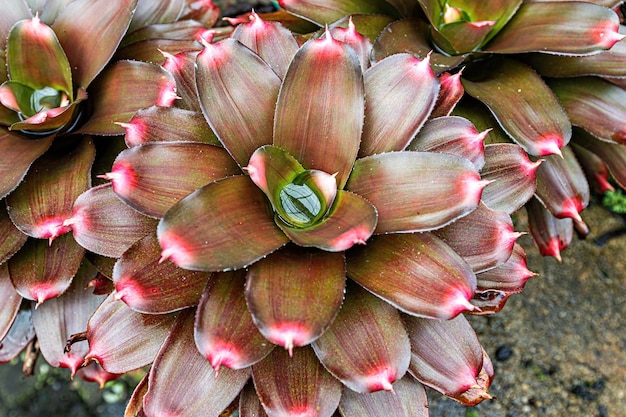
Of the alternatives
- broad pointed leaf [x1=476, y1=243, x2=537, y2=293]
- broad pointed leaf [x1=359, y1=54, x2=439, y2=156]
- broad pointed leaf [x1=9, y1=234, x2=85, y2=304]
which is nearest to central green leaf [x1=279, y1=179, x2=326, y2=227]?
broad pointed leaf [x1=359, y1=54, x2=439, y2=156]

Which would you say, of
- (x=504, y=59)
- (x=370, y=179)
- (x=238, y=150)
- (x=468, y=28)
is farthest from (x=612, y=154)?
(x=238, y=150)

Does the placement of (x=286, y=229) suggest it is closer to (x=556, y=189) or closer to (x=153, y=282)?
(x=153, y=282)

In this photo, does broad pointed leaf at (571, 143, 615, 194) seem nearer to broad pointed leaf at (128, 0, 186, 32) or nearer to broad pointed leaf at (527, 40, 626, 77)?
broad pointed leaf at (527, 40, 626, 77)

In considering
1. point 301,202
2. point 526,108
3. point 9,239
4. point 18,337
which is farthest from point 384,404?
point 18,337

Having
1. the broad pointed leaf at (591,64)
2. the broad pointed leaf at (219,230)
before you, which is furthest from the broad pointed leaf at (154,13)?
the broad pointed leaf at (591,64)

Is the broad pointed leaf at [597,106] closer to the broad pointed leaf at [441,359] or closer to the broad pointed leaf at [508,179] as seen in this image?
the broad pointed leaf at [508,179]

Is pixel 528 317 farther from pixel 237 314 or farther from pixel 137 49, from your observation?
pixel 137 49
